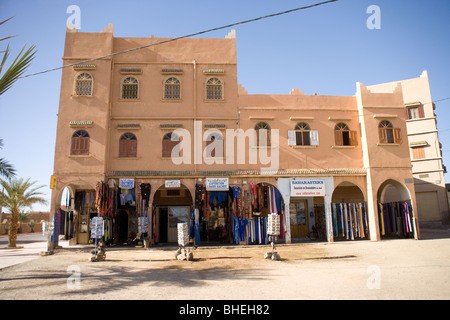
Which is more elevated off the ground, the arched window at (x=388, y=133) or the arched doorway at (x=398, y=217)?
the arched window at (x=388, y=133)

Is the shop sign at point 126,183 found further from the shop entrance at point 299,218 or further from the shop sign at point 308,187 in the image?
the shop entrance at point 299,218

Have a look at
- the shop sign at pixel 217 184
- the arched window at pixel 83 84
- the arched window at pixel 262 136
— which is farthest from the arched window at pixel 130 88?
the arched window at pixel 262 136

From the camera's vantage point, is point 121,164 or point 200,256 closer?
point 200,256

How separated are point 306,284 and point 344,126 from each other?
13657 millimetres

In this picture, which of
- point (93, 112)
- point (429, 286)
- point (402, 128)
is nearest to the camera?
point (429, 286)

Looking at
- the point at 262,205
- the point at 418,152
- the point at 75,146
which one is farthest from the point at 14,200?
the point at 418,152

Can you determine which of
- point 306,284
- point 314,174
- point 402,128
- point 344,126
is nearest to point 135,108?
point 314,174

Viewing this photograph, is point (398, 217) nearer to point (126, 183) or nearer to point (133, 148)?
point (126, 183)

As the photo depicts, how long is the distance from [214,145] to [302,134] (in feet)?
17.4

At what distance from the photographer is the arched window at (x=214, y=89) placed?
18750 millimetres

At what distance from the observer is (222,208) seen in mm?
20234

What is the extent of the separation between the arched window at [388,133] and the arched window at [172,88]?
39.7ft

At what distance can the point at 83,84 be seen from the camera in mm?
17922
